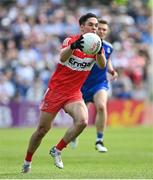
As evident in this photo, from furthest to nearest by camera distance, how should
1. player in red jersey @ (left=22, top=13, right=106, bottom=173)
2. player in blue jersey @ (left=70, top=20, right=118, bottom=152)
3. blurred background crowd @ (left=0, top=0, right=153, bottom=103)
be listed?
1. blurred background crowd @ (left=0, top=0, right=153, bottom=103)
2. player in blue jersey @ (left=70, top=20, right=118, bottom=152)
3. player in red jersey @ (left=22, top=13, right=106, bottom=173)

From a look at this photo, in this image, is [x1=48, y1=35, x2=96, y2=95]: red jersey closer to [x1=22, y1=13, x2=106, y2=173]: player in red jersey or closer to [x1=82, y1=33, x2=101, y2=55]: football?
[x1=22, y1=13, x2=106, y2=173]: player in red jersey

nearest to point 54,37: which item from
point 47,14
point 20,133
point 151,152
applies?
point 47,14

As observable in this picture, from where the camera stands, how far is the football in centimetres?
1187

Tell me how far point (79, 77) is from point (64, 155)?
183 inches

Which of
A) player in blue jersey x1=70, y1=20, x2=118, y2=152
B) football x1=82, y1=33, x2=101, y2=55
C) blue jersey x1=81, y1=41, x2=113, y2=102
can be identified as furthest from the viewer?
blue jersey x1=81, y1=41, x2=113, y2=102

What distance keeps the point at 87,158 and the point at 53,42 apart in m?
14.5

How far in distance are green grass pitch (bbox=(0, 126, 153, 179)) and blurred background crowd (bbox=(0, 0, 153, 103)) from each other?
3311mm

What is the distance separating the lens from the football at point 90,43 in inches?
467

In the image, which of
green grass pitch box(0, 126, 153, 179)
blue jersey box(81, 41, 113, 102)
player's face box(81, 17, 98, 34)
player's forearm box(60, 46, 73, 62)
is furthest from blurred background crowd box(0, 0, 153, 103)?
player's forearm box(60, 46, 73, 62)

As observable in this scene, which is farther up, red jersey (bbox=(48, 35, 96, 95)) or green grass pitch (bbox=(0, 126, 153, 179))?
red jersey (bbox=(48, 35, 96, 95))

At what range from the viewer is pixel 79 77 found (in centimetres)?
1252

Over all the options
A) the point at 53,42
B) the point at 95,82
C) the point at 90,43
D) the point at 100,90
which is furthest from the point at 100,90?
the point at 53,42

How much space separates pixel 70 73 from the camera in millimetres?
12469

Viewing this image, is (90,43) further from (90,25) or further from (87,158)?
(87,158)
